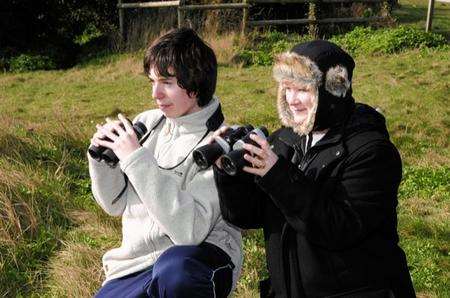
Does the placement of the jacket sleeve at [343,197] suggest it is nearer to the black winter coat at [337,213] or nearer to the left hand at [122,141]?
the black winter coat at [337,213]

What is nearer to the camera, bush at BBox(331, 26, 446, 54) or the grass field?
the grass field

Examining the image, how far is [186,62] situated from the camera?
3043 millimetres

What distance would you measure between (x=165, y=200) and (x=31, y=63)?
12.8 meters

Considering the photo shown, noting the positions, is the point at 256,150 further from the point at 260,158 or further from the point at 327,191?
the point at 327,191

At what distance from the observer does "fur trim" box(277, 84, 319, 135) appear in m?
2.78

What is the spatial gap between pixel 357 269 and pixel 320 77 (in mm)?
810

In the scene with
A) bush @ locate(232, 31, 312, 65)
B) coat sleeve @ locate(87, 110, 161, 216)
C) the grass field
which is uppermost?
coat sleeve @ locate(87, 110, 161, 216)

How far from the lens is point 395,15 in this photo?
2109 cm

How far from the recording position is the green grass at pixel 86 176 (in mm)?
4152

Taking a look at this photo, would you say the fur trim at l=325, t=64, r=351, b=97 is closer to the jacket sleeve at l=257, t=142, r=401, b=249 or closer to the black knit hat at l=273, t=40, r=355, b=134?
the black knit hat at l=273, t=40, r=355, b=134

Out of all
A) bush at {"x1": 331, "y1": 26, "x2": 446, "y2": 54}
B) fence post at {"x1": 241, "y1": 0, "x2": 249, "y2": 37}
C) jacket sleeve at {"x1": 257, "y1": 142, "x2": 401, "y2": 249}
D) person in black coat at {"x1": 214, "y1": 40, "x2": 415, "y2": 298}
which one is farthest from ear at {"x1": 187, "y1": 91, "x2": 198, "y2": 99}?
fence post at {"x1": 241, "y1": 0, "x2": 249, "y2": 37}

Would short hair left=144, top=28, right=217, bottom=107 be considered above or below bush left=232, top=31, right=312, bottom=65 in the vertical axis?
above

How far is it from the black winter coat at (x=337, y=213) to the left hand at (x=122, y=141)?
38 cm

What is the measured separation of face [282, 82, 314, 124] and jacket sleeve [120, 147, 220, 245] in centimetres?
59
